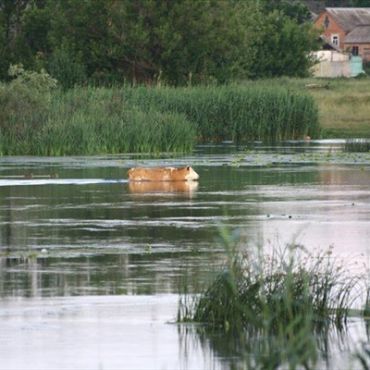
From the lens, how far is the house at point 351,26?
436ft

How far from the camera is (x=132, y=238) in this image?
1875 cm

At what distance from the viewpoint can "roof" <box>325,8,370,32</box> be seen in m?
133

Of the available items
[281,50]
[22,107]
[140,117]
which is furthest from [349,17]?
[22,107]

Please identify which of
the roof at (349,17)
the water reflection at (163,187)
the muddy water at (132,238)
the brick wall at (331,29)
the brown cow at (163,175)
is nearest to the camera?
the muddy water at (132,238)

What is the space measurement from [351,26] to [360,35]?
109cm

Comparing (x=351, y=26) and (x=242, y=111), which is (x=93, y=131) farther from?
(x=351, y=26)

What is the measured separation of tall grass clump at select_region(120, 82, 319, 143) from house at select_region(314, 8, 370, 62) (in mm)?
84622

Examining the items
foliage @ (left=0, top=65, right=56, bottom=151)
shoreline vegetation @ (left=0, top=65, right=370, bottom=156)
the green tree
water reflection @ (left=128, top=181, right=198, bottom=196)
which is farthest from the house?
water reflection @ (left=128, top=181, right=198, bottom=196)

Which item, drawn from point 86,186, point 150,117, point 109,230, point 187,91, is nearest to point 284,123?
point 187,91

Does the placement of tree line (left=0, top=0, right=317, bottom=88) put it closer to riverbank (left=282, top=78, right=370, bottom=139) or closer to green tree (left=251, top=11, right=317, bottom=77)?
riverbank (left=282, top=78, right=370, bottom=139)

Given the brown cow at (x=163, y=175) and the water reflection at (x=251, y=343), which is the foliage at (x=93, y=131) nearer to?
the brown cow at (x=163, y=175)

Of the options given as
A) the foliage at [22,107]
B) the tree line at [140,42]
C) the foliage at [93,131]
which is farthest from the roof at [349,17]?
the foliage at [22,107]

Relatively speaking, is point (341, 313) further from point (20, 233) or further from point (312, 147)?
point (312, 147)

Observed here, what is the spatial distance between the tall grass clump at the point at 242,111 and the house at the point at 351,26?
84.6 metres
